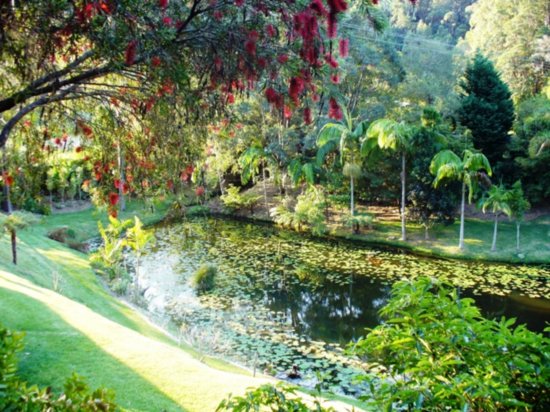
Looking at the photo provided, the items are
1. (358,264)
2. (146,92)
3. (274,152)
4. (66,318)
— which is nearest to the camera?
(146,92)

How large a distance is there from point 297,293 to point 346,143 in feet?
29.2

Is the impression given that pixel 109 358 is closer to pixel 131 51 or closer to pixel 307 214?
pixel 131 51

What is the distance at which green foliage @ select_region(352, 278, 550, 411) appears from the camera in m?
1.91

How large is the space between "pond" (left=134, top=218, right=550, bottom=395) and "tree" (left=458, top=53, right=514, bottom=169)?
7764mm

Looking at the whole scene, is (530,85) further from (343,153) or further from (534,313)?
(534,313)

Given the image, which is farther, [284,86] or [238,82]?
[284,86]

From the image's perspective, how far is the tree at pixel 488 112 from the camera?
20.7 meters

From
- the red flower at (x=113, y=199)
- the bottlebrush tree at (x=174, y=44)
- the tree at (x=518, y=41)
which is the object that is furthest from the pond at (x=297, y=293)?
the tree at (x=518, y=41)

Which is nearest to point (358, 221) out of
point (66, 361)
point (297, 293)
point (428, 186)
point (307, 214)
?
point (307, 214)

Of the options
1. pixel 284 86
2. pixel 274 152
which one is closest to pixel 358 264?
pixel 274 152

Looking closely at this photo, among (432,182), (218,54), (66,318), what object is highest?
(218,54)

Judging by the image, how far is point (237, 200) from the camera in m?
24.1

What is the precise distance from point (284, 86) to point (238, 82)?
0.42 meters

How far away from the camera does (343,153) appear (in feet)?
67.8
